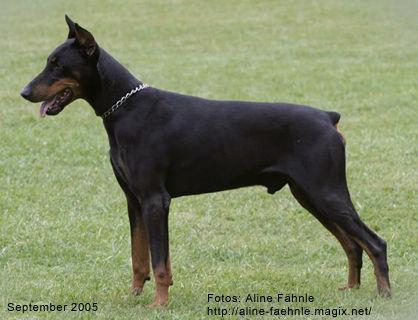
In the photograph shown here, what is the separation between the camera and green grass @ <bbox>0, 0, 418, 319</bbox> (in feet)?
19.2

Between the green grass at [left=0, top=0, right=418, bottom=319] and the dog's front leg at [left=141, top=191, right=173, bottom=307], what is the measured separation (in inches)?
5.2

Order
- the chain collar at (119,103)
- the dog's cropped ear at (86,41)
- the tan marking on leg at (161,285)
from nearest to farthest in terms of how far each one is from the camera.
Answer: the dog's cropped ear at (86,41) < the tan marking on leg at (161,285) < the chain collar at (119,103)

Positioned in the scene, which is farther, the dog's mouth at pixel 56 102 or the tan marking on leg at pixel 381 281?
the tan marking on leg at pixel 381 281

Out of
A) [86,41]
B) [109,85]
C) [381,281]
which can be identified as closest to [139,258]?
[109,85]

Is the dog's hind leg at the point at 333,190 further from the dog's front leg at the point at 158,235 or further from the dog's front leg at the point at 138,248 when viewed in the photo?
the dog's front leg at the point at 138,248

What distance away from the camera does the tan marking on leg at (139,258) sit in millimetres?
6016

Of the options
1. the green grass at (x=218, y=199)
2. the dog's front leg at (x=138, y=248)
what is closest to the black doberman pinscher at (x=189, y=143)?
the dog's front leg at (x=138, y=248)

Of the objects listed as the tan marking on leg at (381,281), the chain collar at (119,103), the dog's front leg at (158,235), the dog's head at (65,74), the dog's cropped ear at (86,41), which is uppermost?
the dog's cropped ear at (86,41)

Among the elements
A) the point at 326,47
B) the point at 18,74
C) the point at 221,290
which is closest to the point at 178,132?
the point at 221,290

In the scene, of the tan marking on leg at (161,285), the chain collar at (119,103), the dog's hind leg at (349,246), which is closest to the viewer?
the tan marking on leg at (161,285)

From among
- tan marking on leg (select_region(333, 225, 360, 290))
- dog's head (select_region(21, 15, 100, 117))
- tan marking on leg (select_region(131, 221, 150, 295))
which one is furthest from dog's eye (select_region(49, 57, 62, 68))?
tan marking on leg (select_region(333, 225, 360, 290))

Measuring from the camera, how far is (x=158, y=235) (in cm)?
569

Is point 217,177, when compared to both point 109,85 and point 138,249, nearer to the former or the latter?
point 138,249

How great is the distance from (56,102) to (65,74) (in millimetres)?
187
